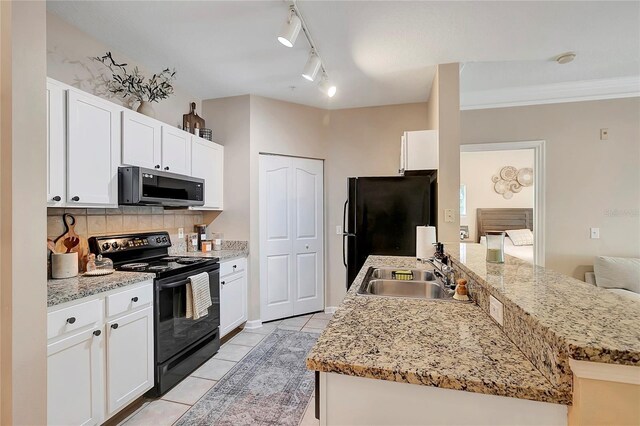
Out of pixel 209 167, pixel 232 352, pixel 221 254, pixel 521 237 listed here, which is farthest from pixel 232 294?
pixel 521 237

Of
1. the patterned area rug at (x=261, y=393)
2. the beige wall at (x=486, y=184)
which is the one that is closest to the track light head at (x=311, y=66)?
the patterned area rug at (x=261, y=393)

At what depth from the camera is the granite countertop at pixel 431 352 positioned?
728 millimetres

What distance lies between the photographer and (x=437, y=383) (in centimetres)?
74

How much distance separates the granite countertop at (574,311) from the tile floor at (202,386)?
57.0 inches

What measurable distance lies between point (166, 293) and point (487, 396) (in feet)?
6.69

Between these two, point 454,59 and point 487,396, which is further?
point 454,59

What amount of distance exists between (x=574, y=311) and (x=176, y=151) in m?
2.92

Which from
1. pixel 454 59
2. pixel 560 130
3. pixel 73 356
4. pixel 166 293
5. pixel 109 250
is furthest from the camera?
pixel 560 130

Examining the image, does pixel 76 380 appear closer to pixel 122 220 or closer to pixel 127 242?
pixel 127 242

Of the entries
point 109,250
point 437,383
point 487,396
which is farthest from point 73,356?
point 487,396

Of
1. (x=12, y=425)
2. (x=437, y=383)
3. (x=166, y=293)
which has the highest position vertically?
(x=437, y=383)

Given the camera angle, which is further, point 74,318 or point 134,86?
point 134,86

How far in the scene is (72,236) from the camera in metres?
2.05

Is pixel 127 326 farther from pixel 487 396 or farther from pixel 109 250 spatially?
pixel 487 396
